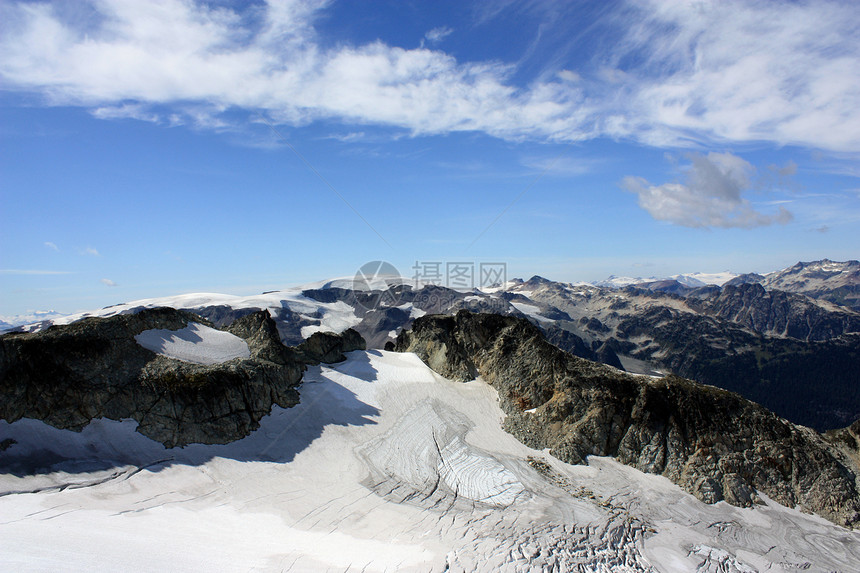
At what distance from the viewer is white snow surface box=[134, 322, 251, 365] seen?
141 ft

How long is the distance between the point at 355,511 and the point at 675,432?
97.5 feet

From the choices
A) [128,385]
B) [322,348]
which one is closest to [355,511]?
[128,385]

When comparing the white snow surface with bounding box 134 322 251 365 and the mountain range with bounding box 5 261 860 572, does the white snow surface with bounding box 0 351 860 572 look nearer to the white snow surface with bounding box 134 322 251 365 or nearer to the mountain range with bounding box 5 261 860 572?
the mountain range with bounding box 5 261 860 572

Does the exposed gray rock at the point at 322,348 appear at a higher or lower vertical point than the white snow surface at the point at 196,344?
lower

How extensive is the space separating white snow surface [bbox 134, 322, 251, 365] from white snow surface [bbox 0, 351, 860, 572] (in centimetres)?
868

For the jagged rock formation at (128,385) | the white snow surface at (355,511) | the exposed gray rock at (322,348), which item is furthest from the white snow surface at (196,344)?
the white snow surface at (355,511)

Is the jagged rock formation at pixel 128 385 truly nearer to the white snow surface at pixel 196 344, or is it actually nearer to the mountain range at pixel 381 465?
the mountain range at pixel 381 465

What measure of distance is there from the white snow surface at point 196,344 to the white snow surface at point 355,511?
28.5 feet

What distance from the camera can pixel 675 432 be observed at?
41.3 meters

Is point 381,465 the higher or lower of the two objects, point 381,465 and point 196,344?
the lower

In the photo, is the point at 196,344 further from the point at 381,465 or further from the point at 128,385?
the point at 381,465

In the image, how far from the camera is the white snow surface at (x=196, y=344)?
141 ft

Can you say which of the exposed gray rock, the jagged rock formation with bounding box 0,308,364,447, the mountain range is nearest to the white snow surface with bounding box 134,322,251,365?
the mountain range

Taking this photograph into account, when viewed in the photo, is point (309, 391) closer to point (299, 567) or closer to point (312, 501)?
point (312, 501)
